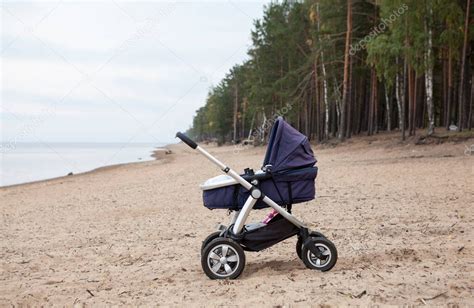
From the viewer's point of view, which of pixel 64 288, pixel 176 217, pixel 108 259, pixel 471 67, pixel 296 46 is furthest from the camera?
pixel 296 46

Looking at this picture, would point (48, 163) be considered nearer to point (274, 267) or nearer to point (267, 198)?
point (274, 267)

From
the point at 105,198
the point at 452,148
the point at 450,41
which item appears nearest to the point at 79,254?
the point at 105,198

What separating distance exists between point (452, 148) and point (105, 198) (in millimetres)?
12476

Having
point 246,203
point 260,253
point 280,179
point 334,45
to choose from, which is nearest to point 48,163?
point 334,45

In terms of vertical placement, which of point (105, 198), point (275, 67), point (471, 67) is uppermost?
point (275, 67)

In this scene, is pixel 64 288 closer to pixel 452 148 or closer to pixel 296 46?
pixel 452 148

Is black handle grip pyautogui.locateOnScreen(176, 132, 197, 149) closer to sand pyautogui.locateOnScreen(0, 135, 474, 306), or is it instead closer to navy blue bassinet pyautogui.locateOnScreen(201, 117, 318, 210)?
navy blue bassinet pyautogui.locateOnScreen(201, 117, 318, 210)

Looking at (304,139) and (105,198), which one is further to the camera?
(105,198)

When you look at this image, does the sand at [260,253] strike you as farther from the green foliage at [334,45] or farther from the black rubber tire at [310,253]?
the green foliage at [334,45]

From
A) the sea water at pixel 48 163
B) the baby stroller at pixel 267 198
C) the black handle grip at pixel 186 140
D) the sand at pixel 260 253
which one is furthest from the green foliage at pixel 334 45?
the black handle grip at pixel 186 140

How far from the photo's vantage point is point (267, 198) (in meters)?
4.46

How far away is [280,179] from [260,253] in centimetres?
154

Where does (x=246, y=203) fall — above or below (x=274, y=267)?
above

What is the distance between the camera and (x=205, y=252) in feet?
14.8
